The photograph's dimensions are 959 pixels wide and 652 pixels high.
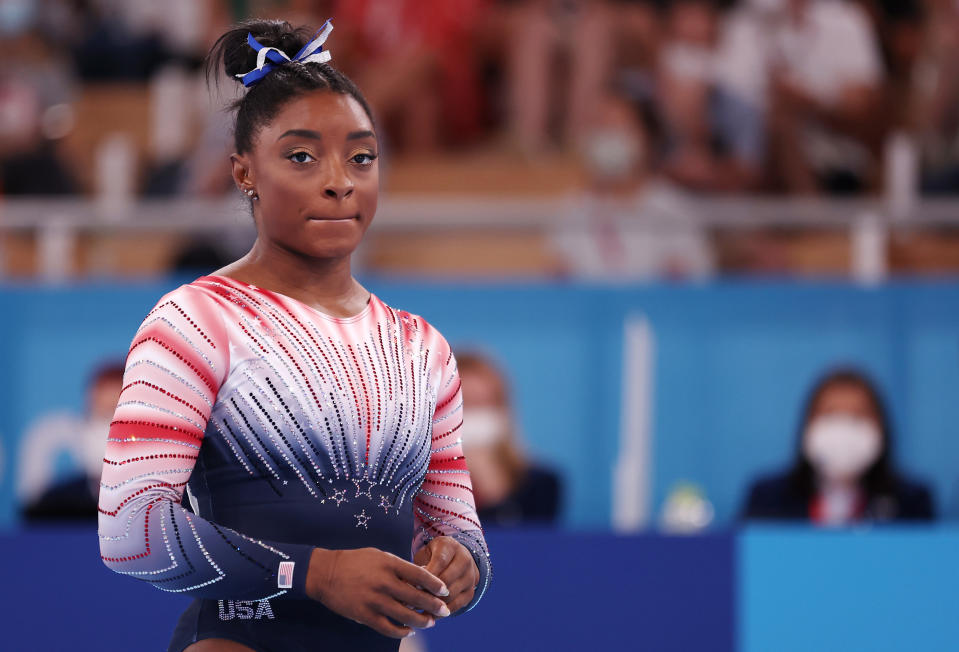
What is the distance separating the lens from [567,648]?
3389 millimetres

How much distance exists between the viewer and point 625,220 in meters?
5.57

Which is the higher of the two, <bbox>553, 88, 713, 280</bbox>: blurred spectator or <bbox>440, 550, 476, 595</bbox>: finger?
<bbox>553, 88, 713, 280</bbox>: blurred spectator

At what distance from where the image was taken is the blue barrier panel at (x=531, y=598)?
3.37 metres

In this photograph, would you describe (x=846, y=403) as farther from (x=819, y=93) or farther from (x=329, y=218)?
(x=329, y=218)

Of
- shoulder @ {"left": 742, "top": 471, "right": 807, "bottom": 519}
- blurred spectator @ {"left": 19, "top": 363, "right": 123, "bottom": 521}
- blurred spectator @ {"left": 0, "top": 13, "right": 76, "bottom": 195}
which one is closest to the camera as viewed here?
blurred spectator @ {"left": 19, "top": 363, "right": 123, "bottom": 521}

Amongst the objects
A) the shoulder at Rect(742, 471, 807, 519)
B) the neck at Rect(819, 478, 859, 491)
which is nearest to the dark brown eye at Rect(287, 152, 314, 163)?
the shoulder at Rect(742, 471, 807, 519)

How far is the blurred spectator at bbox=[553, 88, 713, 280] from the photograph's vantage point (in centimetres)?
556

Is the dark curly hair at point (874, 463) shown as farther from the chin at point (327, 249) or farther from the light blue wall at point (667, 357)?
the chin at point (327, 249)

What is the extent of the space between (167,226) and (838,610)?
3.47 metres

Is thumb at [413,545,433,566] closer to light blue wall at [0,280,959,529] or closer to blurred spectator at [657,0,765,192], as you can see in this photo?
light blue wall at [0,280,959,529]

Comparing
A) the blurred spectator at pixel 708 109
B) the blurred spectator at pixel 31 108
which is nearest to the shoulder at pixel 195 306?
the blurred spectator at pixel 708 109

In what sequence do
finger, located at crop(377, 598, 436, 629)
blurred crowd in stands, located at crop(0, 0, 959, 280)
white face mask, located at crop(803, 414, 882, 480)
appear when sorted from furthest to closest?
blurred crowd in stands, located at crop(0, 0, 959, 280)
white face mask, located at crop(803, 414, 882, 480)
finger, located at crop(377, 598, 436, 629)

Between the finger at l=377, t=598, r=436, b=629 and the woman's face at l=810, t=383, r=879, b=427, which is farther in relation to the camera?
the woman's face at l=810, t=383, r=879, b=427

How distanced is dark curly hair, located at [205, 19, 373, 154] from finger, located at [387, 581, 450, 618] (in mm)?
683
